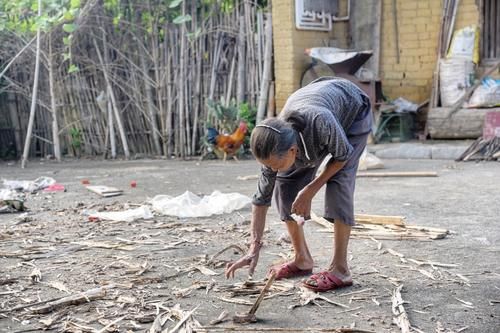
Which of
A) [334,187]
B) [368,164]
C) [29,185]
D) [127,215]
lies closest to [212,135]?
[368,164]

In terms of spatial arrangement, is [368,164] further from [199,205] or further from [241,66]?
[241,66]

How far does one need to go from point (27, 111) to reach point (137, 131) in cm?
260

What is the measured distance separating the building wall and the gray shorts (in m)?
7.67

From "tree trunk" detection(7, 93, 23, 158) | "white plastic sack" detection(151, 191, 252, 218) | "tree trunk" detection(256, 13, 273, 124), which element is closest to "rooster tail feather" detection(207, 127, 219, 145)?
"tree trunk" detection(256, 13, 273, 124)

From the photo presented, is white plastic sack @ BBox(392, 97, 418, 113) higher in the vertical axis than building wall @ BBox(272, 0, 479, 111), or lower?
lower

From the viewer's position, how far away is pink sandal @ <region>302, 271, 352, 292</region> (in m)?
3.37

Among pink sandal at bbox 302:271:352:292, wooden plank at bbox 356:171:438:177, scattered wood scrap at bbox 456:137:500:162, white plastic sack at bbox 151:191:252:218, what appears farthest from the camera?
scattered wood scrap at bbox 456:137:500:162

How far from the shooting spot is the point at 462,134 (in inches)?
404

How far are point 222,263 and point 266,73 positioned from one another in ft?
24.8

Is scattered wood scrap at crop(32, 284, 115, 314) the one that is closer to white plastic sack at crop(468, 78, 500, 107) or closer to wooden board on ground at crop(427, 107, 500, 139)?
wooden board on ground at crop(427, 107, 500, 139)

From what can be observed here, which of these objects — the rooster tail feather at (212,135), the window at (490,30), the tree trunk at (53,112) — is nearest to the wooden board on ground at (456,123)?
the window at (490,30)

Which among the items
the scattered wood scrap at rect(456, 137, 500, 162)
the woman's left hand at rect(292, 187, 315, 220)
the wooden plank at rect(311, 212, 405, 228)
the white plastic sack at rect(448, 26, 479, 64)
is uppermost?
the white plastic sack at rect(448, 26, 479, 64)

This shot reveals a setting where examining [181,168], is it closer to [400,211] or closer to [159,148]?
[159,148]

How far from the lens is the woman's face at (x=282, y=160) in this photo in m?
2.97
